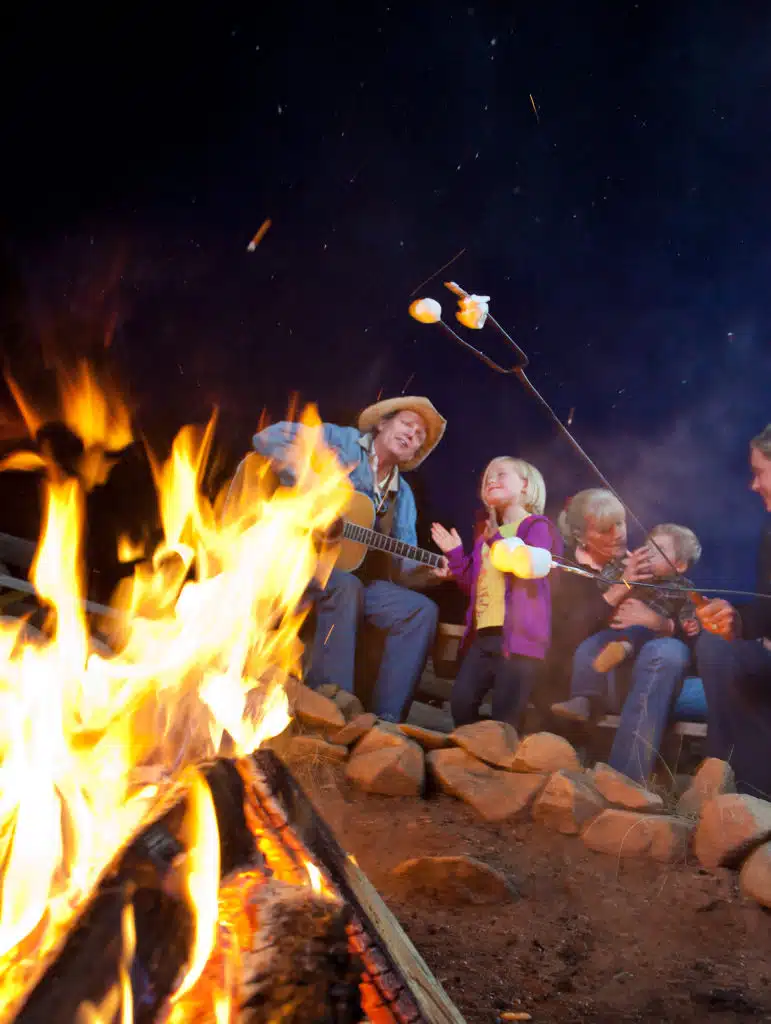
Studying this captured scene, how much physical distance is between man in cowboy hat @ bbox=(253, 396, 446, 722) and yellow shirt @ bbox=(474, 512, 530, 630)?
0.31 metres

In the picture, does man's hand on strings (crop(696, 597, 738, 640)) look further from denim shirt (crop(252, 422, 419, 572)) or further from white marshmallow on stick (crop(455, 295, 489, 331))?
white marshmallow on stick (crop(455, 295, 489, 331))

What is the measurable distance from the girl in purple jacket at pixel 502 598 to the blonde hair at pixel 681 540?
0.65 meters

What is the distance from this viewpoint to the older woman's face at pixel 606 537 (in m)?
4.70

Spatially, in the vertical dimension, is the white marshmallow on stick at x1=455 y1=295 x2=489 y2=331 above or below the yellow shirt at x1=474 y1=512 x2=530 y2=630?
above

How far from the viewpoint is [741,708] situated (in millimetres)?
3982

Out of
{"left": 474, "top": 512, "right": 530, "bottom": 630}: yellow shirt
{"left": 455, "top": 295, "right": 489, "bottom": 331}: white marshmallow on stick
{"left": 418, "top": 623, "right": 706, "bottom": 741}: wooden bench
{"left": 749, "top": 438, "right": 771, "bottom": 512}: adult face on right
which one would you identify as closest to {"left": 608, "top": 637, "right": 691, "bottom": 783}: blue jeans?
{"left": 474, "top": 512, "right": 530, "bottom": 630}: yellow shirt

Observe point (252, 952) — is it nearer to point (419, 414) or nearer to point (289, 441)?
point (289, 441)

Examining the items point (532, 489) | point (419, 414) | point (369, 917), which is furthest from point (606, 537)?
point (369, 917)

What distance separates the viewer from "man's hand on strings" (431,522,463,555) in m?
5.03

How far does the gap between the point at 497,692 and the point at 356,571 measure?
4.11ft

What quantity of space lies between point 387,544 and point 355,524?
0.87 ft

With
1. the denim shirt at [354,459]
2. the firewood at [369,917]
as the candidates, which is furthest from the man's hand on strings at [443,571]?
the firewood at [369,917]

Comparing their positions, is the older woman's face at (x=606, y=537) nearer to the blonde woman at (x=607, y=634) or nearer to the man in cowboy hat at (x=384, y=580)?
the blonde woman at (x=607, y=634)

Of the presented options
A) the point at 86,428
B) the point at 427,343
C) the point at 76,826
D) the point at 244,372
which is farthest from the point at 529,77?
the point at 76,826
